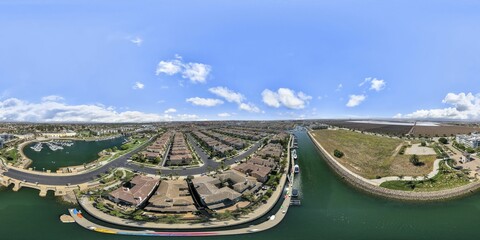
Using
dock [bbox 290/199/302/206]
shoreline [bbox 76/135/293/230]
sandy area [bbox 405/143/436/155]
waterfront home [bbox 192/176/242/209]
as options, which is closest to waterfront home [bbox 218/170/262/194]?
waterfront home [bbox 192/176/242/209]

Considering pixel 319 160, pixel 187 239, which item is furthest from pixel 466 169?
pixel 187 239

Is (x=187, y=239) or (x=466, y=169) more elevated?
(x=466, y=169)

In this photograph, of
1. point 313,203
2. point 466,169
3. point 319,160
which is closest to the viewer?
point 313,203

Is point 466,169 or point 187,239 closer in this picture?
point 187,239

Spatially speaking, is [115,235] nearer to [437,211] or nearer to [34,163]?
[437,211]

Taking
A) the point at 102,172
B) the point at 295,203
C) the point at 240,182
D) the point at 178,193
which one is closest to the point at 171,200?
the point at 178,193

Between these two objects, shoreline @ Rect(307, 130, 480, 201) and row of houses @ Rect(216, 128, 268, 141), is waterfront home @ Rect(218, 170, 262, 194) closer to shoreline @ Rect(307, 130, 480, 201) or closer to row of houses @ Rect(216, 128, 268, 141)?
shoreline @ Rect(307, 130, 480, 201)
